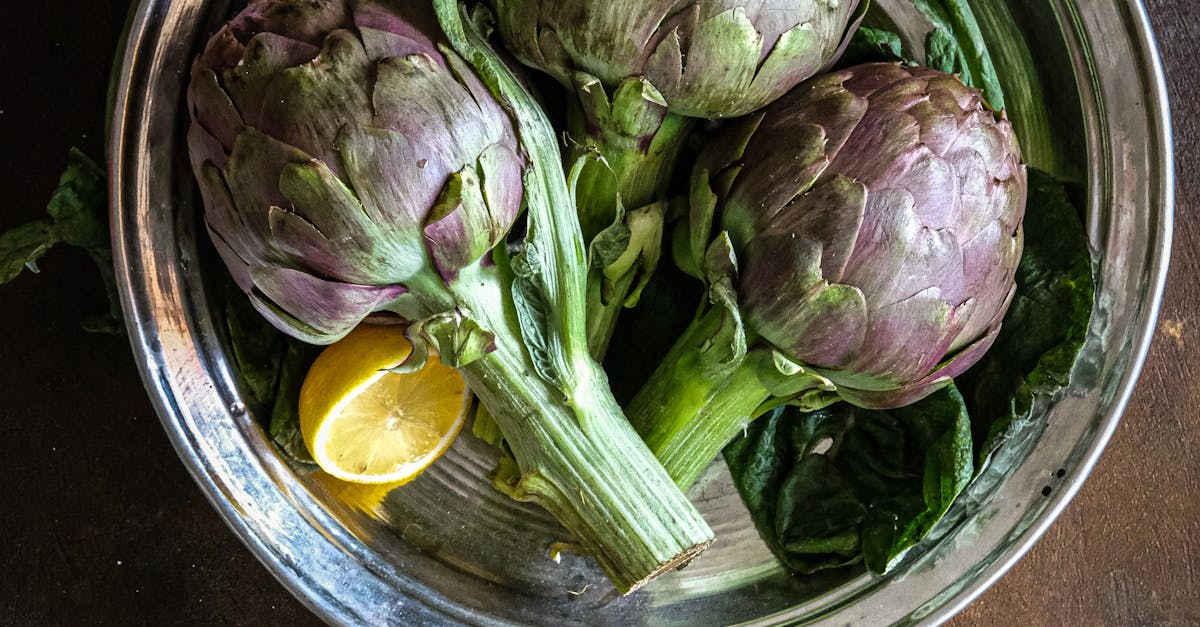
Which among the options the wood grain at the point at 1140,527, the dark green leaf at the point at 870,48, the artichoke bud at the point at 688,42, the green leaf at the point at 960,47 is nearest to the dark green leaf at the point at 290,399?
the artichoke bud at the point at 688,42

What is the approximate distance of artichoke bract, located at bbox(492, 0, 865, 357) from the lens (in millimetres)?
807

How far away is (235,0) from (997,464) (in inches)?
39.3

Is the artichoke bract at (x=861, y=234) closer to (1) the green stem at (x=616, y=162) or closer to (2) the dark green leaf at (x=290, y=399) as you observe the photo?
(1) the green stem at (x=616, y=162)

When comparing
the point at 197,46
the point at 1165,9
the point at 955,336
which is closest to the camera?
the point at 955,336

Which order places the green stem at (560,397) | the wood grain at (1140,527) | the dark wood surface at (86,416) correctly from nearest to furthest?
the green stem at (560,397) → the dark wood surface at (86,416) → the wood grain at (1140,527)

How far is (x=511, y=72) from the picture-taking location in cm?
89

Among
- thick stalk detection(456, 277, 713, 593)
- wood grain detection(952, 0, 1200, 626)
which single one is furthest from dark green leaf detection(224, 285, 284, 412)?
wood grain detection(952, 0, 1200, 626)

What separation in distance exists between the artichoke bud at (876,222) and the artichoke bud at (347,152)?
0.24 metres

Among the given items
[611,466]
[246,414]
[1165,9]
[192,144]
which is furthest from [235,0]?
[1165,9]

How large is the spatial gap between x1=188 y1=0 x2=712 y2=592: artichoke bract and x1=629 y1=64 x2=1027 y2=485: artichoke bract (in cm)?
15

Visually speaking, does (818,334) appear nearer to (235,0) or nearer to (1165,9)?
(235,0)

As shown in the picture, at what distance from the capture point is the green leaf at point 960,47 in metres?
1.08

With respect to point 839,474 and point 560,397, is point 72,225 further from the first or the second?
point 839,474

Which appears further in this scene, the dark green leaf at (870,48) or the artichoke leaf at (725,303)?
the dark green leaf at (870,48)
